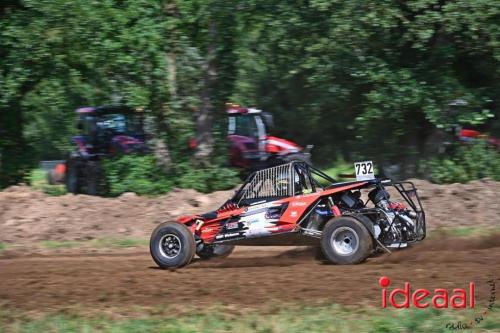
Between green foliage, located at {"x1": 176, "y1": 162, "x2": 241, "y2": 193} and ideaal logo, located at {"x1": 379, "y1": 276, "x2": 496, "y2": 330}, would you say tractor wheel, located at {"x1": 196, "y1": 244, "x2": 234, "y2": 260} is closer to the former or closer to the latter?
ideaal logo, located at {"x1": 379, "y1": 276, "x2": 496, "y2": 330}

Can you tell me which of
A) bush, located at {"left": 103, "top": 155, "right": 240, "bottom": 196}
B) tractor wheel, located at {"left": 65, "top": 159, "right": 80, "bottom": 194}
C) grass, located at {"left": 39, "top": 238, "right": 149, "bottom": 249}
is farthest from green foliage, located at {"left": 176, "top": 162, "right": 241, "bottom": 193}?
grass, located at {"left": 39, "top": 238, "right": 149, "bottom": 249}

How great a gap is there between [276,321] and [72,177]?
13165 mm

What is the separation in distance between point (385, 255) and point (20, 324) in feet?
16.7

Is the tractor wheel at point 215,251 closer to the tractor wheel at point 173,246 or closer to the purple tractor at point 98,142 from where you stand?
the tractor wheel at point 173,246

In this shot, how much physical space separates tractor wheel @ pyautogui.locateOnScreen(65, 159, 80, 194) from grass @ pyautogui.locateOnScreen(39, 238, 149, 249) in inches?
160

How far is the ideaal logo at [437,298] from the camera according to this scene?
25.2ft

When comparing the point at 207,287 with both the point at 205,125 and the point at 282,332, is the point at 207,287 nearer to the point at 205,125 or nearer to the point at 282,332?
the point at 282,332

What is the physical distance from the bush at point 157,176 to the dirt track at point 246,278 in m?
5.52

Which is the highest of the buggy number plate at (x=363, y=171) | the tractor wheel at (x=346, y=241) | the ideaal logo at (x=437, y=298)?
the buggy number plate at (x=363, y=171)

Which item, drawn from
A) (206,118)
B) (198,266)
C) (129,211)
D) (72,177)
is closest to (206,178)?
(206,118)

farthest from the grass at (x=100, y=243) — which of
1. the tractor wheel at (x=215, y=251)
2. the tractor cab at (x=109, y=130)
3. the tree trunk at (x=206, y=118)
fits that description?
the tractor cab at (x=109, y=130)

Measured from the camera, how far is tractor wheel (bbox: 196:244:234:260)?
12.1m

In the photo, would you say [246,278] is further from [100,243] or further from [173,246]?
[100,243]

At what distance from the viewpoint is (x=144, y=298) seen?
9.02 meters
